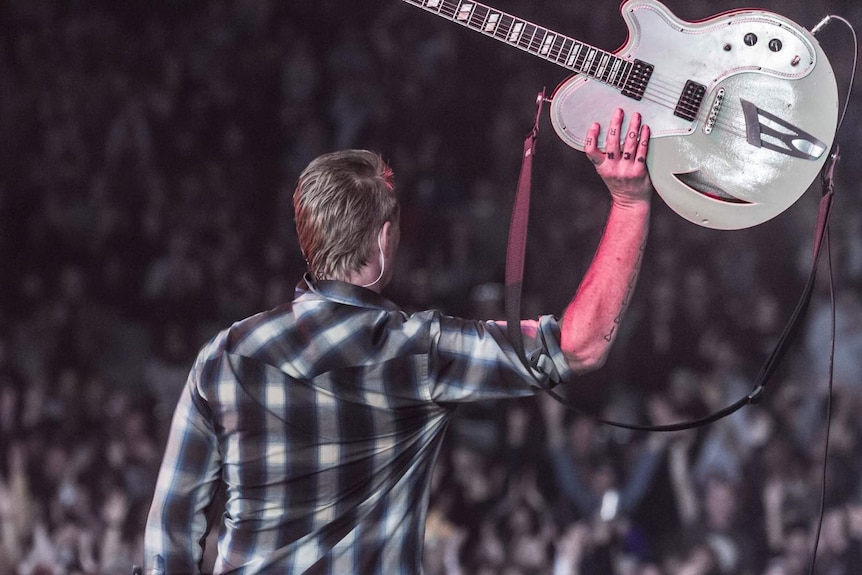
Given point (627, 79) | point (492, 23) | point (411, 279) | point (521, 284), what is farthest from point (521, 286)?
point (411, 279)

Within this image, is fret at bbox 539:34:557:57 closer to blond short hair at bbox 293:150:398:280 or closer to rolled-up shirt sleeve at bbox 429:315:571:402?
blond short hair at bbox 293:150:398:280

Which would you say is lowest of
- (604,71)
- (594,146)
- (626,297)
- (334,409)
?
(334,409)

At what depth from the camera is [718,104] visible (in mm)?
1390

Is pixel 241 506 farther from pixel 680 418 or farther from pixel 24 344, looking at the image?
pixel 24 344

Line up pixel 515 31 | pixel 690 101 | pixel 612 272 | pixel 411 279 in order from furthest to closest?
1. pixel 411 279
2. pixel 515 31
3. pixel 690 101
4. pixel 612 272

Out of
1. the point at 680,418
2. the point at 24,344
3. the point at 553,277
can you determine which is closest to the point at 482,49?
the point at 553,277

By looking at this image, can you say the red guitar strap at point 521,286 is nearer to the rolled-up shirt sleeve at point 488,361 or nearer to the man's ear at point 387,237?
the rolled-up shirt sleeve at point 488,361

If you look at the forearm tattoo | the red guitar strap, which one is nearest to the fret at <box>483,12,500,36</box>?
the red guitar strap

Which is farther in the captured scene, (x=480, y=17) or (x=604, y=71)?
(x=480, y=17)

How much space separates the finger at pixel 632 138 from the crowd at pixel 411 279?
2692 mm

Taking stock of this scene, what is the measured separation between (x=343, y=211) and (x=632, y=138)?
39cm

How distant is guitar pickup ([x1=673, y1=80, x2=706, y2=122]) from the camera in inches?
53.7

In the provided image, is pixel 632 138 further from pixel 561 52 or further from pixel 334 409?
pixel 334 409

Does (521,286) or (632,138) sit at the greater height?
(632,138)
